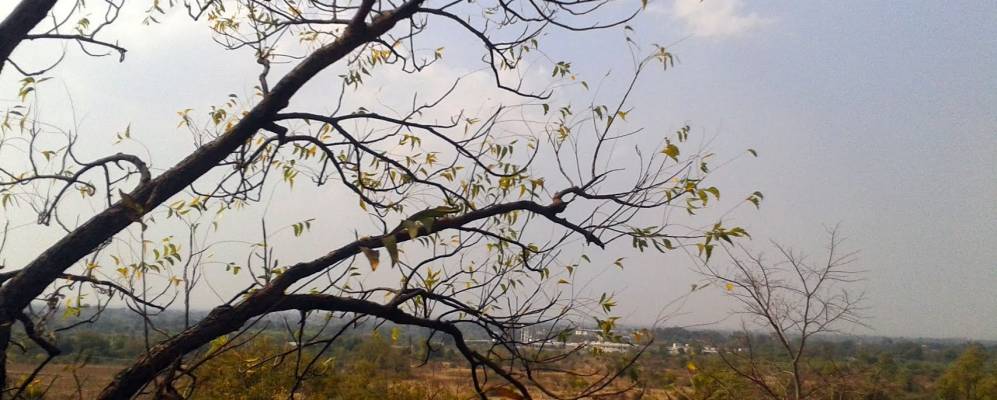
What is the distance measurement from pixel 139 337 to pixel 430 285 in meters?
1.25

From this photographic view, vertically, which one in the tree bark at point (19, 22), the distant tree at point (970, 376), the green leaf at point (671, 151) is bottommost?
the distant tree at point (970, 376)

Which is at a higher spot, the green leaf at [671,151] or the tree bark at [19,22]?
the tree bark at [19,22]

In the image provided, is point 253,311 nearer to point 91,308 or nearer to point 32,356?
point 91,308

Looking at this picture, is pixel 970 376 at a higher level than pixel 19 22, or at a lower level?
lower

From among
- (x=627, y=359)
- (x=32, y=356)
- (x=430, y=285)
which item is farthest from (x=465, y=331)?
(x=32, y=356)

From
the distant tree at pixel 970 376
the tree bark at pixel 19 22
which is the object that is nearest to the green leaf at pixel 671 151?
the tree bark at pixel 19 22

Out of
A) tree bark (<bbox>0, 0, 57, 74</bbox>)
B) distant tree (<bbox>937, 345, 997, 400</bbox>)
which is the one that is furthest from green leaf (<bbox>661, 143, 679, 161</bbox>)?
distant tree (<bbox>937, 345, 997, 400</bbox>)

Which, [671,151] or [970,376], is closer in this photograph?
[671,151]

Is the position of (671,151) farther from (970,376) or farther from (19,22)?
(970,376)

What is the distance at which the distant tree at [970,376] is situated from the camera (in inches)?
577

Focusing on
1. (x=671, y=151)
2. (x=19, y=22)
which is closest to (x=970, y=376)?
(x=671, y=151)

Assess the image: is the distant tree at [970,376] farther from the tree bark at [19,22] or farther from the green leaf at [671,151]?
the tree bark at [19,22]

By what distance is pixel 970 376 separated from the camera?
15.4 meters

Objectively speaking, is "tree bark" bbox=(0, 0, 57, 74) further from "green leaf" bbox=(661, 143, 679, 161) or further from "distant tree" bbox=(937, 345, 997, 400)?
"distant tree" bbox=(937, 345, 997, 400)
